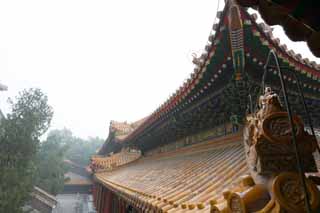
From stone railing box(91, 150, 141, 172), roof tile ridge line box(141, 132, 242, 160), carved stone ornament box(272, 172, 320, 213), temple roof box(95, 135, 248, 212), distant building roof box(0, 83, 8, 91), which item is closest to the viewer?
carved stone ornament box(272, 172, 320, 213)

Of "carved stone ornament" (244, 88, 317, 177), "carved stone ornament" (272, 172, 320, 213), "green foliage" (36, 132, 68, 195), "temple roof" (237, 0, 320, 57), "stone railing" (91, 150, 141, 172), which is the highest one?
"temple roof" (237, 0, 320, 57)

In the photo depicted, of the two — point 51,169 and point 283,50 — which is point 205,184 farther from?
point 51,169

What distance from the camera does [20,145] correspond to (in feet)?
53.9

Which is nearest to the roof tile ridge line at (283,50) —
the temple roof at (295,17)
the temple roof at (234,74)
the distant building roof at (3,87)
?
the temple roof at (234,74)

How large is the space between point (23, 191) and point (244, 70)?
14.6 metres

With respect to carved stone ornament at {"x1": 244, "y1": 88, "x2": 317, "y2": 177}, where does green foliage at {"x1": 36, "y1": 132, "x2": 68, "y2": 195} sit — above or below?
below

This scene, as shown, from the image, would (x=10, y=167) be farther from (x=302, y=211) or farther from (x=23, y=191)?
(x=302, y=211)

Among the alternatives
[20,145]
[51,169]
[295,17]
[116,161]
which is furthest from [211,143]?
[51,169]

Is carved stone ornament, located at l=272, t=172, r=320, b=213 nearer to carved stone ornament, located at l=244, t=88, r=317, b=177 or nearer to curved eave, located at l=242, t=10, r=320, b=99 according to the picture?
carved stone ornament, located at l=244, t=88, r=317, b=177

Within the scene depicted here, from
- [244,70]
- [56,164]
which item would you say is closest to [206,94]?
[244,70]

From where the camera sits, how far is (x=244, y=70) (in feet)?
12.1

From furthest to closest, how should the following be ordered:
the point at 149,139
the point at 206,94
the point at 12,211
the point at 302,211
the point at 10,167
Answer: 1. the point at 10,167
2. the point at 12,211
3. the point at 149,139
4. the point at 206,94
5. the point at 302,211

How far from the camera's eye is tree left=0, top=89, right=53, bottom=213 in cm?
1359

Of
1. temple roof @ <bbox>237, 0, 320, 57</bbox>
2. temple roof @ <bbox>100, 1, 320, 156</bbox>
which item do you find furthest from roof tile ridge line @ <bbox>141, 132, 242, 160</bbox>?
temple roof @ <bbox>237, 0, 320, 57</bbox>
